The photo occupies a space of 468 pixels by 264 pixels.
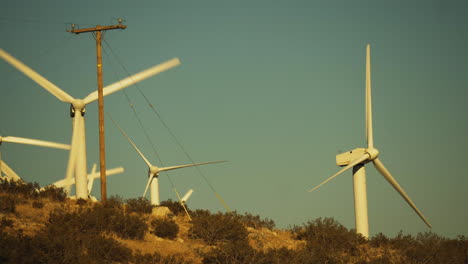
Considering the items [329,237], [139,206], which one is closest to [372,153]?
[329,237]

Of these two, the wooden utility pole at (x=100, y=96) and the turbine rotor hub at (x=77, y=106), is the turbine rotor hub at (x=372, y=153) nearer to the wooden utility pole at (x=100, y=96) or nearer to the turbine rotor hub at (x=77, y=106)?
the wooden utility pole at (x=100, y=96)

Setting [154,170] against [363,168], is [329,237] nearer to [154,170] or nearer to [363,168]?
[363,168]

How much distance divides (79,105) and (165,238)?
13.7m

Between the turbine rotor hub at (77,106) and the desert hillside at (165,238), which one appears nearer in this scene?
the desert hillside at (165,238)

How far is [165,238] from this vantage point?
94.3ft

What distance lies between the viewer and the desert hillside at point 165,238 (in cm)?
2334

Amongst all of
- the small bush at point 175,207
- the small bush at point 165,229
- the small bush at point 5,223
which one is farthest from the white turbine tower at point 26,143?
the small bush at point 5,223

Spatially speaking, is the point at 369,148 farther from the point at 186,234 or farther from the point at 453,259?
the point at 186,234

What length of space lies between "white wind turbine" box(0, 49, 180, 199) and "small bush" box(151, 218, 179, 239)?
9064mm

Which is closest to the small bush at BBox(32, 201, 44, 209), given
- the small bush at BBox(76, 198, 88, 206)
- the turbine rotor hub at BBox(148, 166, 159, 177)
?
the small bush at BBox(76, 198, 88, 206)

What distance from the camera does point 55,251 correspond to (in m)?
22.1

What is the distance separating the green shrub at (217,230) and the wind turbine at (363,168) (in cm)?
779

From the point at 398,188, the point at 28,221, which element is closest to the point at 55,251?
the point at 28,221

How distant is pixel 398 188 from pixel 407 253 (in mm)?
8091
